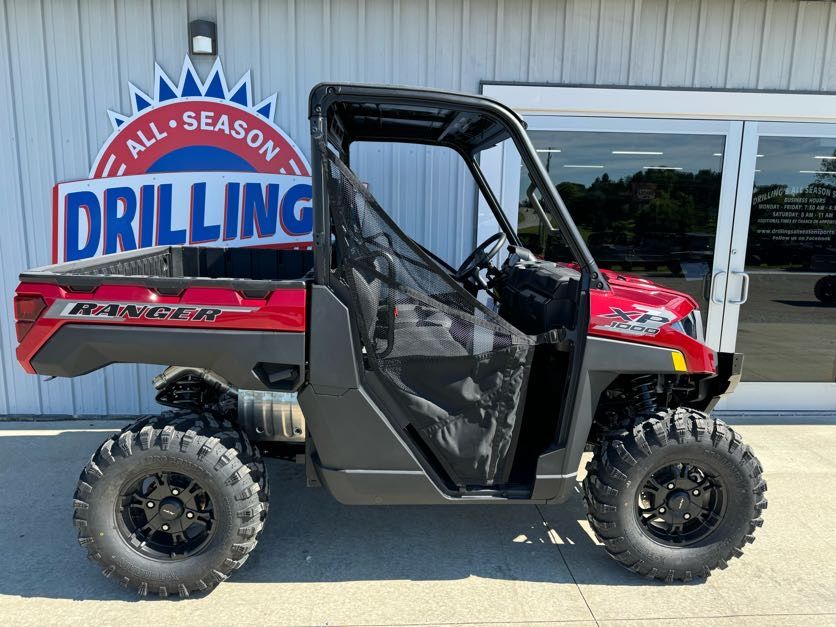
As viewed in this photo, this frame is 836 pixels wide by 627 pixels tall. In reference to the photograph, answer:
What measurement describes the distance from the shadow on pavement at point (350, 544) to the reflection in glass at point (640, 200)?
2.21 metres

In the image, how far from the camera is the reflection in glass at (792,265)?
4.81 meters

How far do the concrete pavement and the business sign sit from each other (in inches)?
75.0

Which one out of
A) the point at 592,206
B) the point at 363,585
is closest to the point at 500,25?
the point at 592,206

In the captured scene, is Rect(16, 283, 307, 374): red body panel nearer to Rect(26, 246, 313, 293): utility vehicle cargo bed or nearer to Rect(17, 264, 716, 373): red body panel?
Rect(17, 264, 716, 373): red body panel

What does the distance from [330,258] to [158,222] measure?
2.71 meters

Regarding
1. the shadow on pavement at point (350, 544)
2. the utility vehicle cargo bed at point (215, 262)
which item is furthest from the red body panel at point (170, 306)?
the shadow on pavement at point (350, 544)

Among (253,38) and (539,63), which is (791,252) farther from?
(253,38)

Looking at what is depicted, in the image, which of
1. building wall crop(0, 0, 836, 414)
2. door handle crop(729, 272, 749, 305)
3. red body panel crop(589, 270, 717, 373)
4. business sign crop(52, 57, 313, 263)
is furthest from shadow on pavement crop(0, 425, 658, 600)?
door handle crop(729, 272, 749, 305)

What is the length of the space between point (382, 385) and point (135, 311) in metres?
1.06

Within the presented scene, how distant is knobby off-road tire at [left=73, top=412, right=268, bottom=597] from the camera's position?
245cm

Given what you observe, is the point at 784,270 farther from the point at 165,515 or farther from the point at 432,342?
the point at 165,515

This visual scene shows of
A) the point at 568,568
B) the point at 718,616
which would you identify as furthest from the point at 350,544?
the point at 718,616

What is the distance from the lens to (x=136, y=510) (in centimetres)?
259

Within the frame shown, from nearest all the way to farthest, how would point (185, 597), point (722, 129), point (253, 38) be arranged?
point (185, 597) → point (253, 38) → point (722, 129)
